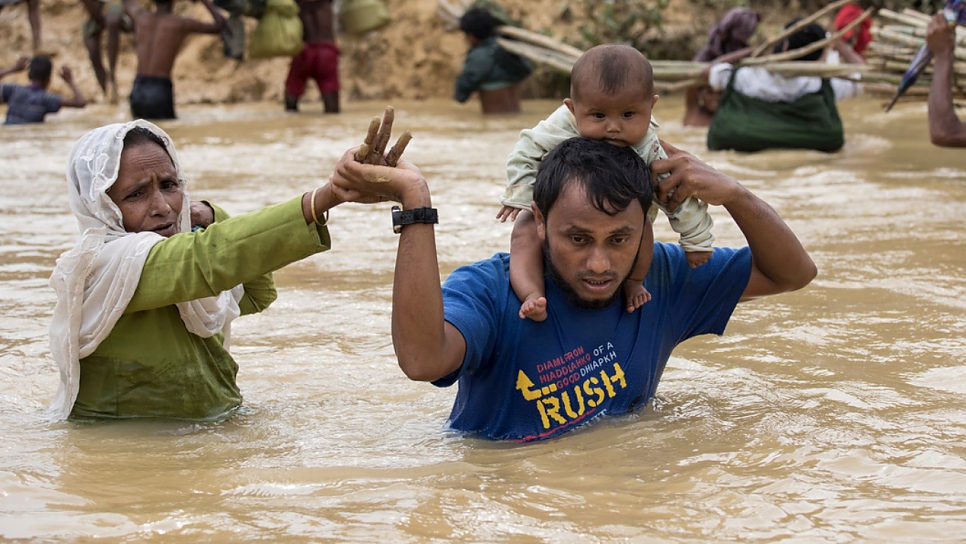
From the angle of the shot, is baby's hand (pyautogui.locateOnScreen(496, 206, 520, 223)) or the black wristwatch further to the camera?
baby's hand (pyautogui.locateOnScreen(496, 206, 520, 223))

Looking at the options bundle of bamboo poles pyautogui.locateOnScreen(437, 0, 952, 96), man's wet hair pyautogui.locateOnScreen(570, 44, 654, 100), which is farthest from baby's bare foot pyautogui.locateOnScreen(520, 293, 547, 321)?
bundle of bamboo poles pyautogui.locateOnScreen(437, 0, 952, 96)

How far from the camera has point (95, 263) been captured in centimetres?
272

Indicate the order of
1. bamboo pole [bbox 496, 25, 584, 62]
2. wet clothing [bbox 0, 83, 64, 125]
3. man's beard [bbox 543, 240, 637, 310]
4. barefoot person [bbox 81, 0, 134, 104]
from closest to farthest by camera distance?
man's beard [bbox 543, 240, 637, 310]
bamboo pole [bbox 496, 25, 584, 62]
wet clothing [bbox 0, 83, 64, 125]
barefoot person [bbox 81, 0, 134, 104]

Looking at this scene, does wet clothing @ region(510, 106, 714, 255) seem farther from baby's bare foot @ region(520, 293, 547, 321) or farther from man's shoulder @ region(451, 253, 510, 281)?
baby's bare foot @ region(520, 293, 547, 321)

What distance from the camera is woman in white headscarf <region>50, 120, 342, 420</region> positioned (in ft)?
8.38

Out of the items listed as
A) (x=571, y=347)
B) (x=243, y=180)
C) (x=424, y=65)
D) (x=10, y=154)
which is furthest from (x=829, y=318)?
(x=424, y=65)

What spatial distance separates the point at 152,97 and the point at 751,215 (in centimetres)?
917

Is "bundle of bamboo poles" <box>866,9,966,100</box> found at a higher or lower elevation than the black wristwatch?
higher

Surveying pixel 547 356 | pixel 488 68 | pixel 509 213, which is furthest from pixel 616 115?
pixel 488 68

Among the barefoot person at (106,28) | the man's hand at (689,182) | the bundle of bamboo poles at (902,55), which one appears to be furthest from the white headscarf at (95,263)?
the barefoot person at (106,28)

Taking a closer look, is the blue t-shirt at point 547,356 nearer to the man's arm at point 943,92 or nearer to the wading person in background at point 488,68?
the man's arm at point 943,92

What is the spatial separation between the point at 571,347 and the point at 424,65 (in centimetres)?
1117

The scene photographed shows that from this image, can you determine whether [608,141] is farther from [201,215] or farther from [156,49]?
[156,49]

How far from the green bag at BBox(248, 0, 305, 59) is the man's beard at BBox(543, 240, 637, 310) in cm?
901
